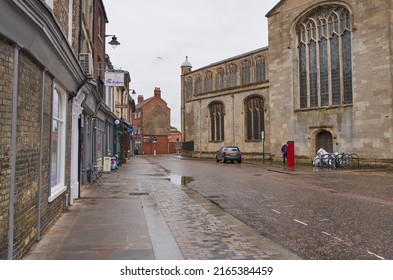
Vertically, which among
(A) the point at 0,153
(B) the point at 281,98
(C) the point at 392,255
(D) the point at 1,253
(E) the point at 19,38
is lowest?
(C) the point at 392,255

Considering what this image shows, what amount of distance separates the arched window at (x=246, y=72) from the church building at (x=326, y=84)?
342 centimetres

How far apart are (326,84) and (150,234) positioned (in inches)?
924

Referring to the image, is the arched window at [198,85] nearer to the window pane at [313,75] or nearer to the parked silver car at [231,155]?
the parked silver car at [231,155]

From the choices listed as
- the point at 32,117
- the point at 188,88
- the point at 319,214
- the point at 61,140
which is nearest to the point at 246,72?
the point at 188,88

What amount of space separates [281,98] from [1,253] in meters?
26.7

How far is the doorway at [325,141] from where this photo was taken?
2559 cm

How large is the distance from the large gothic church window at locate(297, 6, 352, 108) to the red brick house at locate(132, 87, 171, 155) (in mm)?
41634

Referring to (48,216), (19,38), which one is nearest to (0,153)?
(19,38)

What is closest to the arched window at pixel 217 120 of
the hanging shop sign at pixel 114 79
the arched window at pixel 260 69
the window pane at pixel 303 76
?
the arched window at pixel 260 69

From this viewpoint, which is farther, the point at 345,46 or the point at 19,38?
the point at 345,46

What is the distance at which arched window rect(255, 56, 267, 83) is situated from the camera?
127 ft

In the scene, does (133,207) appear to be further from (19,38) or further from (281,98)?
(281,98)

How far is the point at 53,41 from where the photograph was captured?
5.50 metres

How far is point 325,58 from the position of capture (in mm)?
26531
